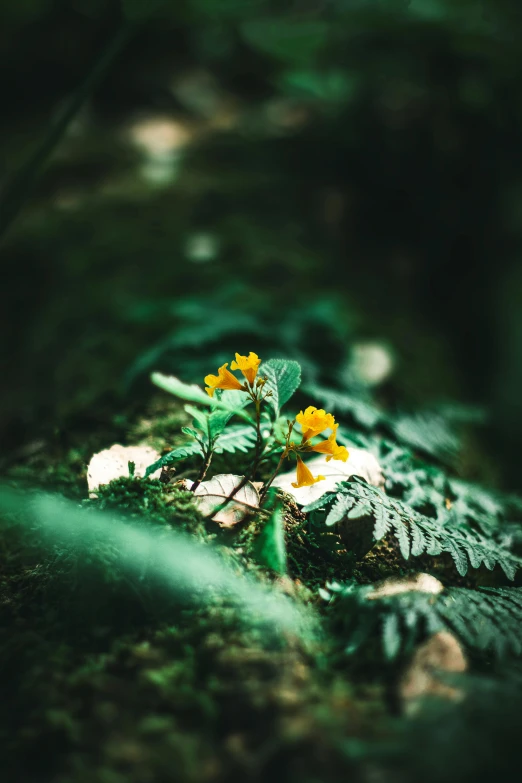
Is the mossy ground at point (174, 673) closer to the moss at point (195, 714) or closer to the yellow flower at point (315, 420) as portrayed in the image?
the moss at point (195, 714)

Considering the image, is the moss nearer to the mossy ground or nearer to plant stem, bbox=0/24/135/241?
the mossy ground

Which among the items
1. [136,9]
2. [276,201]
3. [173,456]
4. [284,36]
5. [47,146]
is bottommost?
[173,456]

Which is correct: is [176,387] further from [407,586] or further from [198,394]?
[407,586]

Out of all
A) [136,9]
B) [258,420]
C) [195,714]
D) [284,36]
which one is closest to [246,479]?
[258,420]

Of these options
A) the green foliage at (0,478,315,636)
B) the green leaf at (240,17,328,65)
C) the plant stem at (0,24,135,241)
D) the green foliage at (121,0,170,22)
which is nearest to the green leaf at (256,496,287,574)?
the green foliage at (0,478,315,636)

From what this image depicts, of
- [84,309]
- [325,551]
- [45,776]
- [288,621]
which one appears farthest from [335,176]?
[45,776]

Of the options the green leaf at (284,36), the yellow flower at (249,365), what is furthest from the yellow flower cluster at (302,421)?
the green leaf at (284,36)
